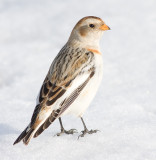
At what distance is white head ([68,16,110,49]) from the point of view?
18.0 ft

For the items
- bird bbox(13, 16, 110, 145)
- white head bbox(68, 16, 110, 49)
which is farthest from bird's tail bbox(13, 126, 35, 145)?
white head bbox(68, 16, 110, 49)

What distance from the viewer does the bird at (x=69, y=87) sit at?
14.6ft

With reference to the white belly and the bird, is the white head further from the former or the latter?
the white belly

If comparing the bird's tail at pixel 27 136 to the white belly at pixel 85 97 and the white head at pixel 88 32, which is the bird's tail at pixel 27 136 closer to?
the white belly at pixel 85 97

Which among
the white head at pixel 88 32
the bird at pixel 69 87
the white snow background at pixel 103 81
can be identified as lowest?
the white snow background at pixel 103 81

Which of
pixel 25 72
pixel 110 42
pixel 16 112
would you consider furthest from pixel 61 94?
pixel 110 42

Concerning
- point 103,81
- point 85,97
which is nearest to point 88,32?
point 85,97

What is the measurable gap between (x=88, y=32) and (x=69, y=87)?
3.65ft

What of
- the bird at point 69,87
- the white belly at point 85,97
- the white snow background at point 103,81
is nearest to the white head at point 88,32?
the bird at point 69,87

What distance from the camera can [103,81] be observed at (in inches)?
281

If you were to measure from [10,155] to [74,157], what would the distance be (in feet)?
2.14

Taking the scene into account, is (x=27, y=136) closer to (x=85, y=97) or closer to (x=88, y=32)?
(x=85, y=97)

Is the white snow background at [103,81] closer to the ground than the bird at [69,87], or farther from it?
closer to the ground

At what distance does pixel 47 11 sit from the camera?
10.1 meters
